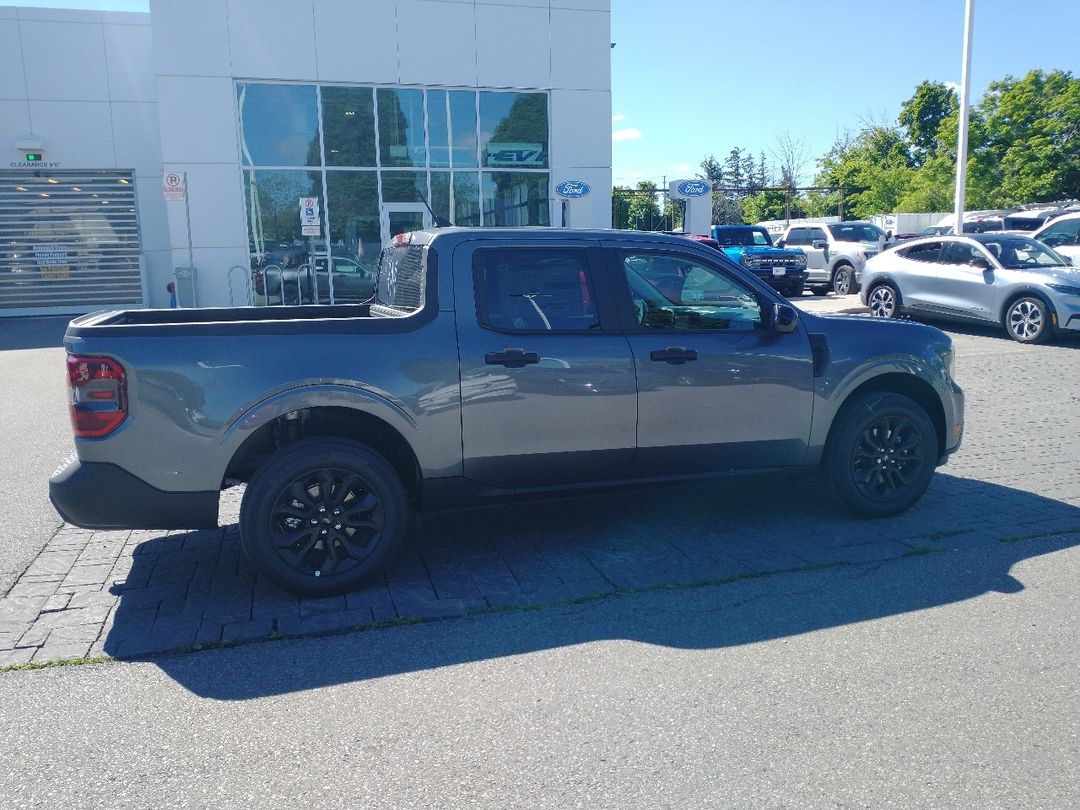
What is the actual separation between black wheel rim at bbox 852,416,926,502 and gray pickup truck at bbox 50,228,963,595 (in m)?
0.01

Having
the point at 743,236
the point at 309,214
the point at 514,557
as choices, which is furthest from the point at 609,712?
the point at 743,236

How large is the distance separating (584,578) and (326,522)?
4.62ft

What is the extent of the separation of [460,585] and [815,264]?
20.5 metres

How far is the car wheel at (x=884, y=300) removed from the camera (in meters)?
15.7

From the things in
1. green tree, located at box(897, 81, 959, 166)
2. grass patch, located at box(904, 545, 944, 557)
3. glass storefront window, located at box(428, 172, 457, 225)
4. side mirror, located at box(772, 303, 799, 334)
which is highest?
green tree, located at box(897, 81, 959, 166)

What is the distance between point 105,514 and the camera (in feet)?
14.3

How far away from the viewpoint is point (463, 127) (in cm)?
2070

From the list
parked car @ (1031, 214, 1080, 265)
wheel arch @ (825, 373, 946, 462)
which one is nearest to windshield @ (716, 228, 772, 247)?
parked car @ (1031, 214, 1080, 265)

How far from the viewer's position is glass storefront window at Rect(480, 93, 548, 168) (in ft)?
68.2

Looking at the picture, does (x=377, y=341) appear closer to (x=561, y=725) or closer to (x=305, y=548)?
(x=305, y=548)

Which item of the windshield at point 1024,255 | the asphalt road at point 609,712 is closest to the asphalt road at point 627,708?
the asphalt road at point 609,712

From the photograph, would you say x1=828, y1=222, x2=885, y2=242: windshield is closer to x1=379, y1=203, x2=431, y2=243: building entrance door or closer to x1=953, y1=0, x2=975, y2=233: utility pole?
x1=953, y1=0, x2=975, y2=233: utility pole

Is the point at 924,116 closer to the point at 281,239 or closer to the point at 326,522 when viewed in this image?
the point at 281,239

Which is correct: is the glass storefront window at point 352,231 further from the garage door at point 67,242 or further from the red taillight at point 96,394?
the red taillight at point 96,394
